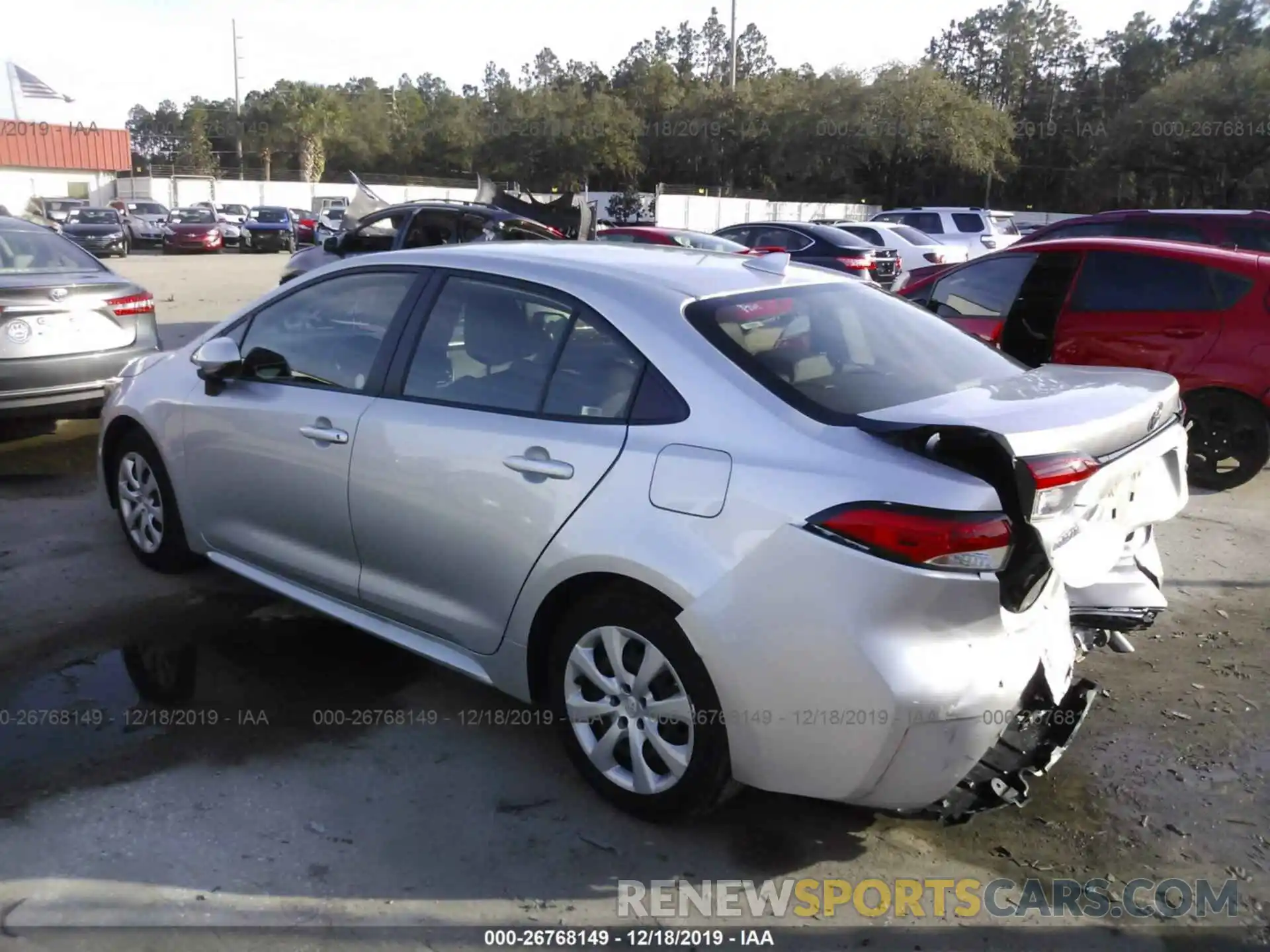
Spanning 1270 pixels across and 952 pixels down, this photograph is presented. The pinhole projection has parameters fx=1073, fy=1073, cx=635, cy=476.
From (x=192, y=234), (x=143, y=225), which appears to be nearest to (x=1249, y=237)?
(x=192, y=234)

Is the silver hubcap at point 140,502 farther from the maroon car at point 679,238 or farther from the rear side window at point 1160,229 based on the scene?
the rear side window at point 1160,229

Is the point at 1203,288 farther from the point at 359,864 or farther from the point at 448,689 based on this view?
the point at 359,864

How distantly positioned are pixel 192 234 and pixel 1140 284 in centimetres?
3167

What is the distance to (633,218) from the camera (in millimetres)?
42219

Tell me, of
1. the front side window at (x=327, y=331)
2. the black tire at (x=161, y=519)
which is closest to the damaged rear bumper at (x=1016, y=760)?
the front side window at (x=327, y=331)

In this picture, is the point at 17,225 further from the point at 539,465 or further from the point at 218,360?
the point at 539,465

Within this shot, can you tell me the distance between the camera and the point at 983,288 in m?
7.58

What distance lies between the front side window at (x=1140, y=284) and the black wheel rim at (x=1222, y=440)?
2.25 ft

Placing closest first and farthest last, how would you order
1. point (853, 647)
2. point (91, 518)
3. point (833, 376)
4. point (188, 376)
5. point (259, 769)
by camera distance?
point (853, 647) < point (833, 376) < point (259, 769) < point (188, 376) < point (91, 518)

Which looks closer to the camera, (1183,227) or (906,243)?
(1183,227)

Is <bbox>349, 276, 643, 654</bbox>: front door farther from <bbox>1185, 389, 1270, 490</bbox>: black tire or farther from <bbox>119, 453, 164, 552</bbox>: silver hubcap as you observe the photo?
<bbox>1185, 389, 1270, 490</bbox>: black tire

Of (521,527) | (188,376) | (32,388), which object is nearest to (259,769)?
(521,527)

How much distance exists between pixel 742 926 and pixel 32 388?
6.13 metres

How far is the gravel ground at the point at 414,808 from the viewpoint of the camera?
9.43 feet
